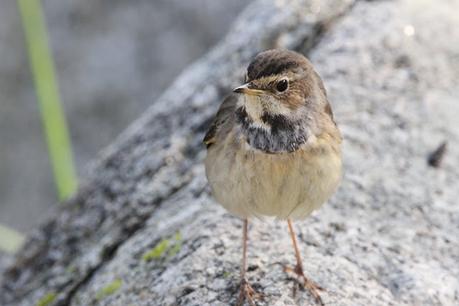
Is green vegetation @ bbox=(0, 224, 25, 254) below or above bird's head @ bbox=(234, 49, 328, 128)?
above

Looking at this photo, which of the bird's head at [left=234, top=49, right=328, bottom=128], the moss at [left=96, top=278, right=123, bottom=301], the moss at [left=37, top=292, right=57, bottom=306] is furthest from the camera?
the moss at [left=37, top=292, right=57, bottom=306]

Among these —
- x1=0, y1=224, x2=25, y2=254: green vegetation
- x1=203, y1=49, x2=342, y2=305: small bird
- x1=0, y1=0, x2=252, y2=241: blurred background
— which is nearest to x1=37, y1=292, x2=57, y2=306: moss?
x1=0, y1=224, x2=25, y2=254: green vegetation

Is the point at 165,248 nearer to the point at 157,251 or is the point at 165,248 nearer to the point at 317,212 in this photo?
the point at 157,251

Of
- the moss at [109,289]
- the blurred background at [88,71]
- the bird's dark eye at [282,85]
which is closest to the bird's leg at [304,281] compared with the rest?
the bird's dark eye at [282,85]

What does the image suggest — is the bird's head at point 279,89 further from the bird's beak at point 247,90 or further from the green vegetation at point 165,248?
the green vegetation at point 165,248

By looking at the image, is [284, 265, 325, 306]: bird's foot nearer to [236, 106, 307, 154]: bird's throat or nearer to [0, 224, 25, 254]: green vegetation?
[236, 106, 307, 154]: bird's throat

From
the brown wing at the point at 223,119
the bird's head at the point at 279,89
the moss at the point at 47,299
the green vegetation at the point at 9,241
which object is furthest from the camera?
the green vegetation at the point at 9,241

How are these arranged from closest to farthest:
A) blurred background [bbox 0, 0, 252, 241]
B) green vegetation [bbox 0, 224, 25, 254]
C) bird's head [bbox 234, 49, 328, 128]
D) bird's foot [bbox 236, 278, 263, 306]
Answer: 1. bird's foot [bbox 236, 278, 263, 306]
2. bird's head [bbox 234, 49, 328, 128]
3. green vegetation [bbox 0, 224, 25, 254]
4. blurred background [bbox 0, 0, 252, 241]
